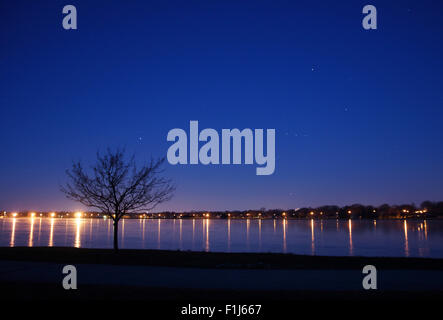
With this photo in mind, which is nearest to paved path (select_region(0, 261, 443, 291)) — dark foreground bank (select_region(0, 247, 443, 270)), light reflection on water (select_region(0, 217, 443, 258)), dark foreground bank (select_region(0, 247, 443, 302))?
dark foreground bank (select_region(0, 247, 443, 302))

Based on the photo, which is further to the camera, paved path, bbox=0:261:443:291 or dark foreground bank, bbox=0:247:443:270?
dark foreground bank, bbox=0:247:443:270

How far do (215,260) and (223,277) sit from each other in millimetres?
3451

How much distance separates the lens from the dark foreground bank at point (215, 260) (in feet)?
42.0

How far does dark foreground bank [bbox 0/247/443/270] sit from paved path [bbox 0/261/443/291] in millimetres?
Result: 961

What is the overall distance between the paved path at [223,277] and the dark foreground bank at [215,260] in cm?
96

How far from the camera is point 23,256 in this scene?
48.2ft

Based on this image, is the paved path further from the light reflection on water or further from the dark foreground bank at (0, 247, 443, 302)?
the light reflection on water

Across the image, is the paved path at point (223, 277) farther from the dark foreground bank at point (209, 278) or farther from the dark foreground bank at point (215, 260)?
the dark foreground bank at point (215, 260)

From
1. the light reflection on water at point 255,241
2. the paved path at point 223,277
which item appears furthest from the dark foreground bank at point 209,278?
the light reflection on water at point 255,241

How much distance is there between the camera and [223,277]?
10.7m

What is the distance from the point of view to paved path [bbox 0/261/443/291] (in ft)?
31.6
